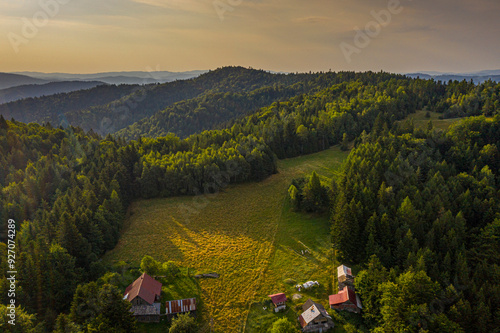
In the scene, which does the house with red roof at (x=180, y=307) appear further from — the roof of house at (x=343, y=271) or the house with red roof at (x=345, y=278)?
the roof of house at (x=343, y=271)

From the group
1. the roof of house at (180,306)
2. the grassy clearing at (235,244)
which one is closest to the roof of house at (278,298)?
the grassy clearing at (235,244)

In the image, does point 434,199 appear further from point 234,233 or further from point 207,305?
point 207,305

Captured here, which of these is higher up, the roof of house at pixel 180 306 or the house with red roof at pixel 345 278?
the house with red roof at pixel 345 278

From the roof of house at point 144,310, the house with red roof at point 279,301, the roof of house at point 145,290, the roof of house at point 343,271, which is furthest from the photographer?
the roof of house at point 343,271

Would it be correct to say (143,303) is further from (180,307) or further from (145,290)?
(180,307)

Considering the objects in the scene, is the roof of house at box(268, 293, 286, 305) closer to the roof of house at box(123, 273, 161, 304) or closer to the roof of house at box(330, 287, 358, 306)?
the roof of house at box(330, 287, 358, 306)

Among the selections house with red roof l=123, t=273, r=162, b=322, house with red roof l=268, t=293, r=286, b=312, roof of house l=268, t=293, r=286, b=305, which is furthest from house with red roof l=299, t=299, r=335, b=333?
house with red roof l=123, t=273, r=162, b=322
